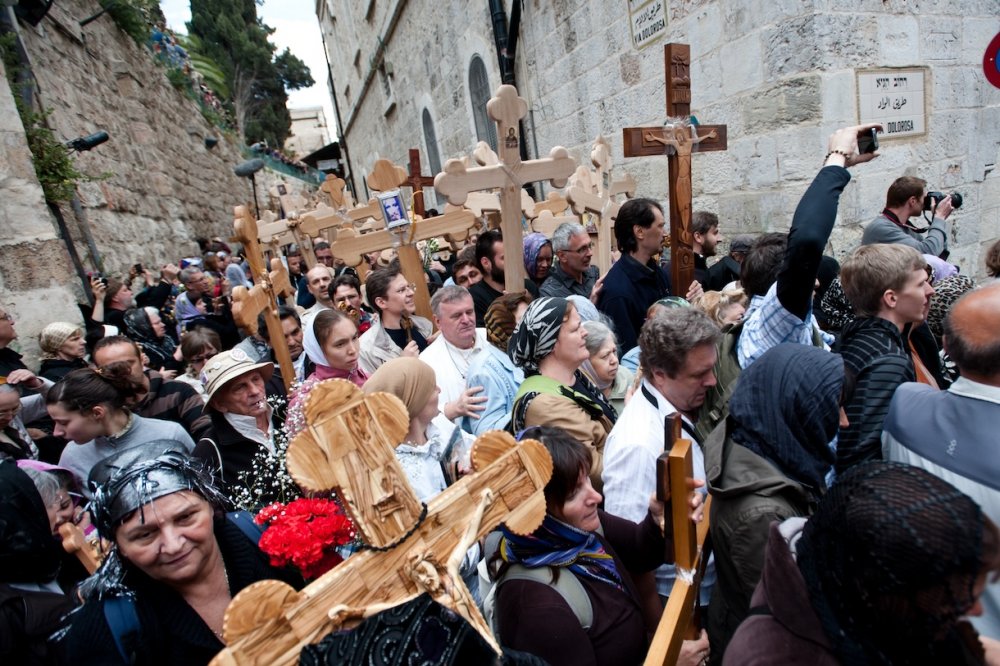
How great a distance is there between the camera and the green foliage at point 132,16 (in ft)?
31.6

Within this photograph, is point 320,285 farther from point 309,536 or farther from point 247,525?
point 309,536

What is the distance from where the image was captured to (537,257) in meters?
4.72

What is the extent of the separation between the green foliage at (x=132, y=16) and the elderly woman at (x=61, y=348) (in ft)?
26.8

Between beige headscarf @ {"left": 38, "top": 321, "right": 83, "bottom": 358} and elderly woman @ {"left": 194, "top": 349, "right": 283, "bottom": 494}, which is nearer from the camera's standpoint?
elderly woman @ {"left": 194, "top": 349, "right": 283, "bottom": 494}

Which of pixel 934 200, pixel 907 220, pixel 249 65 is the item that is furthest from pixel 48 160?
pixel 249 65

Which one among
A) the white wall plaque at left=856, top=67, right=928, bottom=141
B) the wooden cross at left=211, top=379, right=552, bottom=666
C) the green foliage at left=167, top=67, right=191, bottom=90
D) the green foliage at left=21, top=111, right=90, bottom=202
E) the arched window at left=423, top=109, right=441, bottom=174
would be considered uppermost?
the green foliage at left=167, top=67, right=191, bottom=90

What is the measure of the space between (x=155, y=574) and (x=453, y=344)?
1955mm

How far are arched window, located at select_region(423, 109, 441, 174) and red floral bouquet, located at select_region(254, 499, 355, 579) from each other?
13.5 metres

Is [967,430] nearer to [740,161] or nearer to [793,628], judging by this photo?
[793,628]

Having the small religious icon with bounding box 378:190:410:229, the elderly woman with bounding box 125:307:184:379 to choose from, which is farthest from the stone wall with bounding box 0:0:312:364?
the small religious icon with bounding box 378:190:410:229

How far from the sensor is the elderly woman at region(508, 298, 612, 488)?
2023 mm

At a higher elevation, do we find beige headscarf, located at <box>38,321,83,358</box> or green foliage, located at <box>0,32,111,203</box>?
green foliage, located at <box>0,32,111,203</box>

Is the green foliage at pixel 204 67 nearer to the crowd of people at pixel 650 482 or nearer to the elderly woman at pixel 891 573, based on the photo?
the crowd of people at pixel 650 482

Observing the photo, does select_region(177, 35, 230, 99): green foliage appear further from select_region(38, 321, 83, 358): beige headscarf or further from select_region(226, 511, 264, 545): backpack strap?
select_region(226, 511, 264, 545): backpack strap
